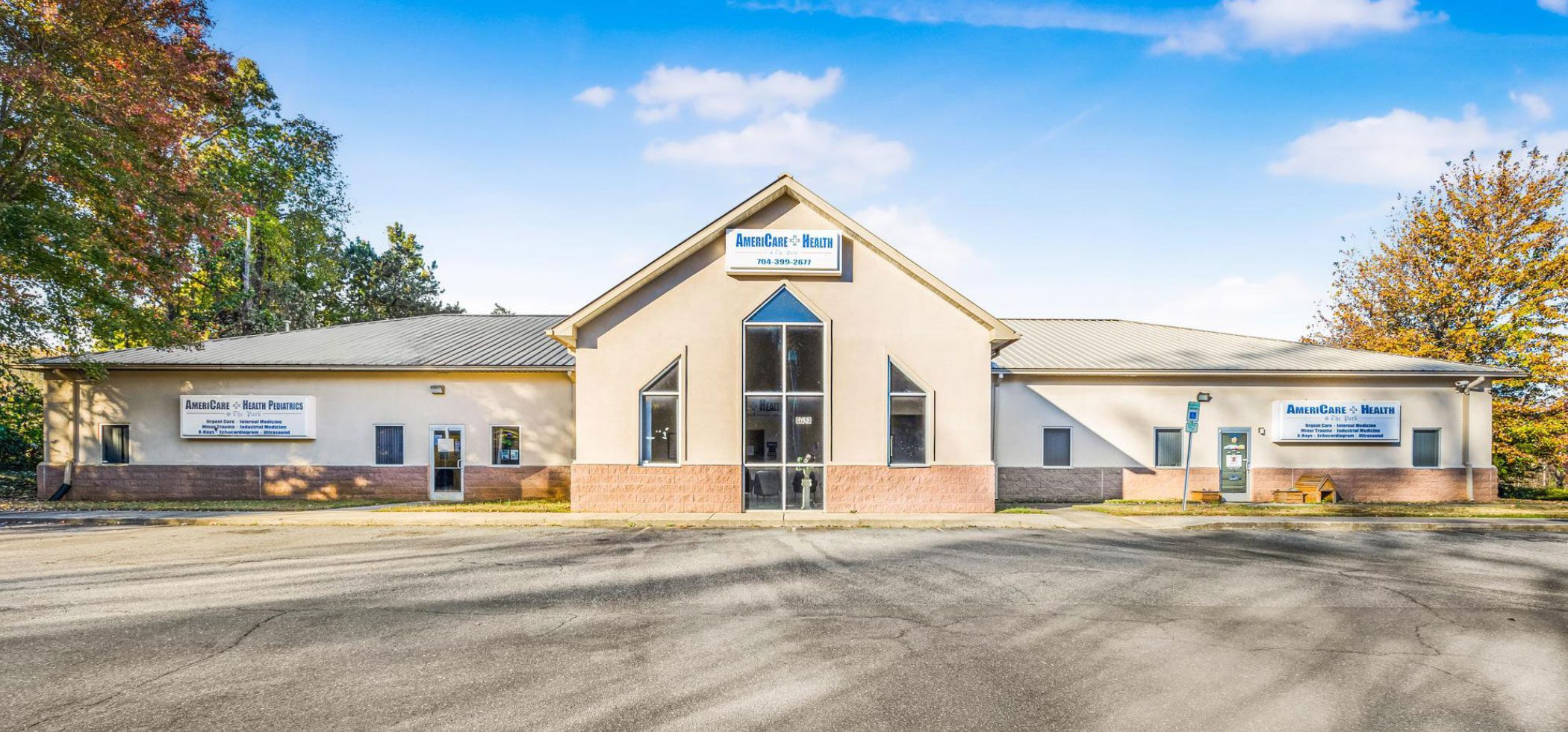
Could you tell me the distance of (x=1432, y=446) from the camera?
20188 millimetres

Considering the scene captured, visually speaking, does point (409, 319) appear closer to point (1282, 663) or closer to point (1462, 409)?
point (1282, 663)

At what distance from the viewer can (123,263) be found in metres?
16.5

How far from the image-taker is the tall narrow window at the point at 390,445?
63.7ft

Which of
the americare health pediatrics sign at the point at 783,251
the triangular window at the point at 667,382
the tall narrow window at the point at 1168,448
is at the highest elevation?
the americare health pediatrics sign at the point at 783,251

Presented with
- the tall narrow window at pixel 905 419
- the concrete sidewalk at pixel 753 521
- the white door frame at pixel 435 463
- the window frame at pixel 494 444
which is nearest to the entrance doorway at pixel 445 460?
the white door frame at pixel 435 463

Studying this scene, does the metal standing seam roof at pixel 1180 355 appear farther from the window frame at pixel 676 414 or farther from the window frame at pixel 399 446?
the window frame at pixel 399 446

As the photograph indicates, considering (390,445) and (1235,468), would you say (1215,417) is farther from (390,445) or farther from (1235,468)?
(390,445)

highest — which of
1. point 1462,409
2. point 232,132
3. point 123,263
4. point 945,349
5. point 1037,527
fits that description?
point 232,132

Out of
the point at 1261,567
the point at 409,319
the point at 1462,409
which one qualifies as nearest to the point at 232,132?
the point at 409,319

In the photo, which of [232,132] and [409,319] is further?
[232,132]

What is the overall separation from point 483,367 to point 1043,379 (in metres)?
16.1

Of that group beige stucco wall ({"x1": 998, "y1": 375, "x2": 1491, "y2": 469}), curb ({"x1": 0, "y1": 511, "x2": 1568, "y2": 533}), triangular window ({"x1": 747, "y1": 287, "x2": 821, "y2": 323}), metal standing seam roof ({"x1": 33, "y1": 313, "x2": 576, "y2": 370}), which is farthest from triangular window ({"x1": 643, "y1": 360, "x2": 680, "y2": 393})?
beige stucco wall ({"x1": 998, "y1": 375, "x2": 1491, "y2": 469})

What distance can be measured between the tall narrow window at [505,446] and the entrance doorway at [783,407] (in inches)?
285

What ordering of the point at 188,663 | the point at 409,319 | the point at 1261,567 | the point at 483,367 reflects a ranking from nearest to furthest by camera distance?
the point at 188,663 → the point at 1261,567 → the point at 483,367 → the point at 409,319
